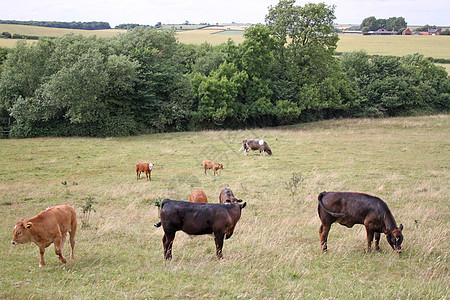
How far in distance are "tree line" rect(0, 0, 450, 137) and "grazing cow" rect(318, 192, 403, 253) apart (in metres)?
29.7

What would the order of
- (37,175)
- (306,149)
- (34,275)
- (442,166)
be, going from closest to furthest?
(34,275) < (37,175) < (442,166) < (306,149)

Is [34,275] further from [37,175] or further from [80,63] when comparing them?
[80,63]

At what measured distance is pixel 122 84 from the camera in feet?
122

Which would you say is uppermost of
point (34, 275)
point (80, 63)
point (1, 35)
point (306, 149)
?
point (1, 35)

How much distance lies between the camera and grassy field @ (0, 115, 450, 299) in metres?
6.89

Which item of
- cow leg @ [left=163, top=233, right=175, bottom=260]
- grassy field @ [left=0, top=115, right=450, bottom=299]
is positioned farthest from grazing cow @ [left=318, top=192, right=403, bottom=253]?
cow leg @ [left=163, top=233, right=175, bottom=260]

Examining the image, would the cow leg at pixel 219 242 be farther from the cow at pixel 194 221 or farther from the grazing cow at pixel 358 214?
the grazing cow at pixel 358 214

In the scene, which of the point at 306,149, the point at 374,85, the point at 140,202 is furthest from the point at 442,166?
the point at 374,85

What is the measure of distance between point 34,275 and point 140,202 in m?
7.67

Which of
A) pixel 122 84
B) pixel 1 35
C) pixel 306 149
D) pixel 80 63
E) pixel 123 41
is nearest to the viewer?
pixel 306 149

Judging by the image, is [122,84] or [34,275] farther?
[122,84]

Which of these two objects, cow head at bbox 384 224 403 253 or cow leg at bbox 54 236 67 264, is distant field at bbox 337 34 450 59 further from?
cow leg at bbox 54 236 67 264

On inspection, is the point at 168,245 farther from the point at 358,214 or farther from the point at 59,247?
the point at 358,214

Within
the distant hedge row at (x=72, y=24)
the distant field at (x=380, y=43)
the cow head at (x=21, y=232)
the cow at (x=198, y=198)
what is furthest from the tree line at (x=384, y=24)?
the cow head at (x=21, y=232)
